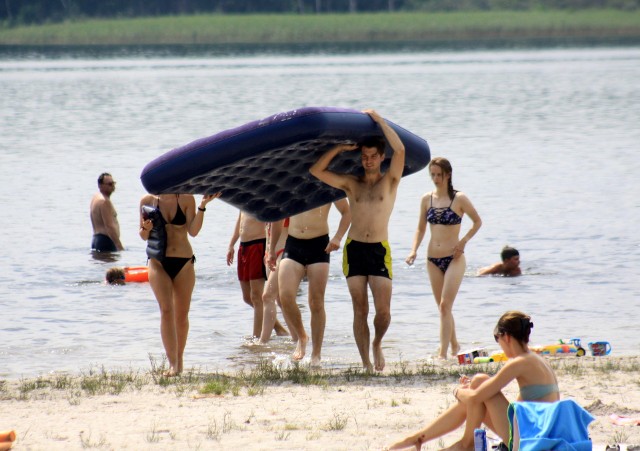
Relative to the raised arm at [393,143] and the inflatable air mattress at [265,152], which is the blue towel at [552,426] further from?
the inflatable air mattress at [265,152]

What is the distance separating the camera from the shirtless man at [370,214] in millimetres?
8758

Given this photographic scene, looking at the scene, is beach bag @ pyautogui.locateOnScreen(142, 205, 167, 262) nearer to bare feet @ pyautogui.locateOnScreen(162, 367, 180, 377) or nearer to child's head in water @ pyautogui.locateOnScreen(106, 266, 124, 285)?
bare feet @ pyautogui.locateOnScreen(162, 367, 180, 377)

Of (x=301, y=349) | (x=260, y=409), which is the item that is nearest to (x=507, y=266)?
(x=301, y=349)

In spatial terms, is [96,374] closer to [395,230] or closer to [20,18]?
[395,230]

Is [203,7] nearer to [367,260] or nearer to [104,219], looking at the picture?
[104,219]

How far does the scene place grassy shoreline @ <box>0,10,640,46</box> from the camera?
82.9 m

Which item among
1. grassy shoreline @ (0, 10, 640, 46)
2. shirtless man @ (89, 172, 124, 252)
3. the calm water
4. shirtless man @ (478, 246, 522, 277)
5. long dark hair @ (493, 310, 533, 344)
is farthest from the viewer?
grassy shoreline @ (0, 10, 640, 46)

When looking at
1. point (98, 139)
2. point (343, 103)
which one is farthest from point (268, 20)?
point (98, 139)

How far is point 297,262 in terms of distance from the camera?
9.42 metres

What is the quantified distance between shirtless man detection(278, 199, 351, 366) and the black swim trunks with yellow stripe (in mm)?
395

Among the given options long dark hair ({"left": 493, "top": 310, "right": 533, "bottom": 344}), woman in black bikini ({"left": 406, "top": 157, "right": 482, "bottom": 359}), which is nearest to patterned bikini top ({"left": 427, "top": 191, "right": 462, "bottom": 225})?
woman in black bikini ({"left": 406, "top": 157, "right": 482, "bottom": 359})

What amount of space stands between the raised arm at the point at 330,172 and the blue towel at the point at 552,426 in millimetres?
3165

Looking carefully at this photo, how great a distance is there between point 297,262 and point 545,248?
901cm

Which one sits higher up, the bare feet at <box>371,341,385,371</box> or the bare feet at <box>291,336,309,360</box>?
the bare feet at <box>371,341,385,371</box>
